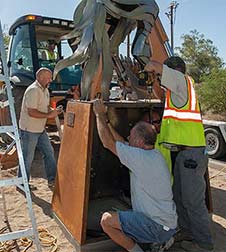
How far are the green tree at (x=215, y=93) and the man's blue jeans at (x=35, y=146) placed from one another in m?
8.63

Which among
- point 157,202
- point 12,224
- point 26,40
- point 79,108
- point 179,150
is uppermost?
point 26,40

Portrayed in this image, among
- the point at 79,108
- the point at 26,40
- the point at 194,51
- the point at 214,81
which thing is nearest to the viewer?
the point at 79,108

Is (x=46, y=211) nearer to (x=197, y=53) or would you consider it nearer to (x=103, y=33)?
(x=103, y=33)

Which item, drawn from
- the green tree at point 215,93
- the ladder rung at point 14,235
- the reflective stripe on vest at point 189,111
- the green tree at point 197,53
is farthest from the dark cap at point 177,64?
the green tree at point 197,53

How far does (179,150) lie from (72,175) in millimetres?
1091

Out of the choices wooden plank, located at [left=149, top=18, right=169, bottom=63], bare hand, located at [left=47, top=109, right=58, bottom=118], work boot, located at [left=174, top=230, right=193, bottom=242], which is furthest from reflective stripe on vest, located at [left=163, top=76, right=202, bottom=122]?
bare hand, located at [left=47, top=109, right=58, bottom=118]

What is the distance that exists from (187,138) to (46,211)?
2.12 meters

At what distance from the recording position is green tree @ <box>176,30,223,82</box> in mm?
34281

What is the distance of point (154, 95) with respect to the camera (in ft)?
13.7

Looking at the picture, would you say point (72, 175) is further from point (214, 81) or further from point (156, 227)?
point (214, 81)

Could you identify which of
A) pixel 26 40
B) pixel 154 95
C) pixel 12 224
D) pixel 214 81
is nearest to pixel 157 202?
pixel 154 95

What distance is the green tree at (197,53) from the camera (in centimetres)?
3428

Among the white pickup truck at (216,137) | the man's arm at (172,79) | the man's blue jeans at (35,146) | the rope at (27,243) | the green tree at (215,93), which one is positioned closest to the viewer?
the man's arm at (172,79)

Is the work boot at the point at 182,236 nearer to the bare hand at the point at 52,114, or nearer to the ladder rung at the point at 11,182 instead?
the ladder rung at the point at 11,182
